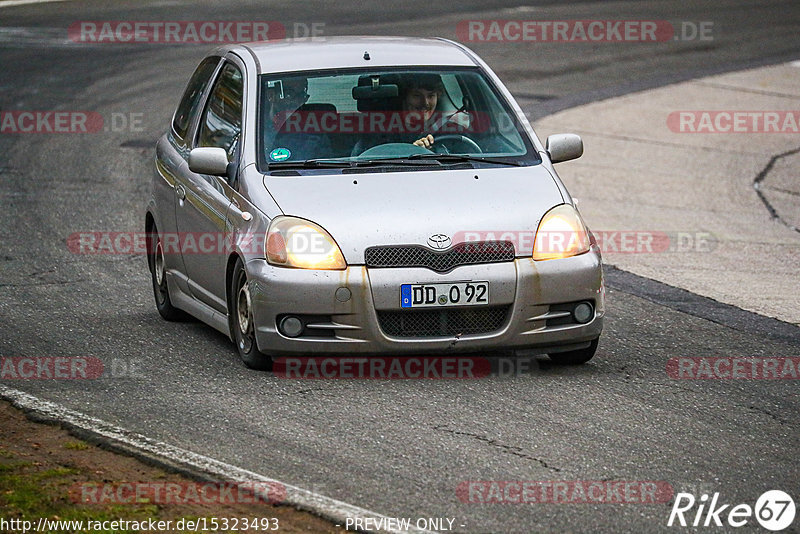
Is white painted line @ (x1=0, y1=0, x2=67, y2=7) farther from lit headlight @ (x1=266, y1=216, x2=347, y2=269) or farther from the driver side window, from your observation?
lit headlight @ (x1=266, y1=216, x2=347, y2=269)

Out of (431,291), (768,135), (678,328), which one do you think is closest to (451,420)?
(431,291)

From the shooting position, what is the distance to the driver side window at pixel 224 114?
8617 millimetres

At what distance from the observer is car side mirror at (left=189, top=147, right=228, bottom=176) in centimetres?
820

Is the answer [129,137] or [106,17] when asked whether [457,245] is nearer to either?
[129,137]

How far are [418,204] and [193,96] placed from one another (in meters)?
2.58

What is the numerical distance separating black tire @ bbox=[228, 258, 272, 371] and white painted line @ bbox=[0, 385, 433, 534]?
1136 millimetres

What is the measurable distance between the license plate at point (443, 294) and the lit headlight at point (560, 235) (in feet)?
1.21

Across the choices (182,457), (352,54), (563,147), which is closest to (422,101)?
(352,54)

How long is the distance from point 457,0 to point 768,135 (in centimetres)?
1192

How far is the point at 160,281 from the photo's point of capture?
953 cm

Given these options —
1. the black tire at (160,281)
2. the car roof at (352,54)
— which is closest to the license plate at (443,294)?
the car roof at (352,54)
